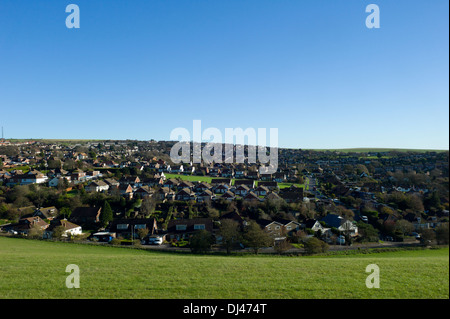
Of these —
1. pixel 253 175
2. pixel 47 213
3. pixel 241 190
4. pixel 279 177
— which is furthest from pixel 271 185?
pixel 47 213

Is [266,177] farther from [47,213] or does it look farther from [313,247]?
[47,213]

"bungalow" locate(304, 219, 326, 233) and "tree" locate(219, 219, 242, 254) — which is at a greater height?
"tree" locate(219, 219, 242, 254)

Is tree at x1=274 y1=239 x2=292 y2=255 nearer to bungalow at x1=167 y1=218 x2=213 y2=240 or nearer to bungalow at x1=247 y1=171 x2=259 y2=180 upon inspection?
bungalow at x1=167 y1=218 x2=213 y2=240

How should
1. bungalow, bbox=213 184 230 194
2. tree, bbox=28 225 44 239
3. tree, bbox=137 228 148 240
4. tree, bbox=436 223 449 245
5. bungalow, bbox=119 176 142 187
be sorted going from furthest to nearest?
bungalow, bbox=119 176 142 187 < bungalow, bbox=213 184 230 194 < tree, bbox=137 228 148 240 < tree, bbox=28 225 44 239 < tree, bbox=436 223 449 245

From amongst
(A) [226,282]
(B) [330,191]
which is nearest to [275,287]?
(A) [226,282]

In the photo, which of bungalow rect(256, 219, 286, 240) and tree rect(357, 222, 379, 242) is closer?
tree rect(357, 222, 379, 242)

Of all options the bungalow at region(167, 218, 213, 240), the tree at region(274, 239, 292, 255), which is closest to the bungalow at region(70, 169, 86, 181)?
the bungalow at region(167, 218, 213, 240)

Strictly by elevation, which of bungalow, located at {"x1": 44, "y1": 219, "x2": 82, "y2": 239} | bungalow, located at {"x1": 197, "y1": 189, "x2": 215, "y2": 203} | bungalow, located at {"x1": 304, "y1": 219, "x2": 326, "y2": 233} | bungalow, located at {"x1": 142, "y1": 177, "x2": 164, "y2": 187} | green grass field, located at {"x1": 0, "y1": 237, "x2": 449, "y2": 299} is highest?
green grass field, located at {"x1": 0, "y1": 237, "x2": 449, "y2": 299}

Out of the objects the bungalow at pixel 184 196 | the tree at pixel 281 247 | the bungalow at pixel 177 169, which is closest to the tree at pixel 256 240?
the tree at pixel 281 247

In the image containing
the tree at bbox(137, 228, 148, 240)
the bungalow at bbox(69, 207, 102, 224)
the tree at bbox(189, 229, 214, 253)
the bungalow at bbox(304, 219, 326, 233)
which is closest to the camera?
the tree at bbox(189, 229, 214, 253)
